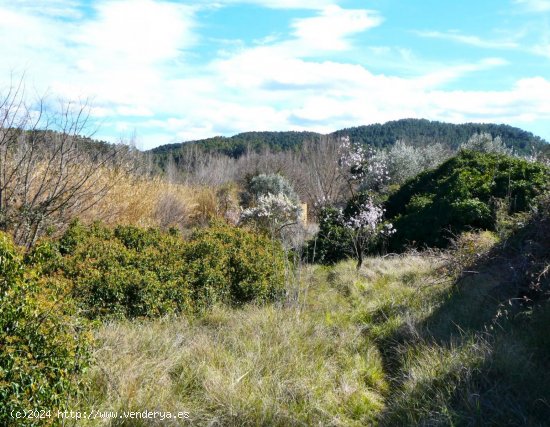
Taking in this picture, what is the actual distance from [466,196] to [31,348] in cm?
946

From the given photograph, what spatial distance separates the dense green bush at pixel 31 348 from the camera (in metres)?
3.20

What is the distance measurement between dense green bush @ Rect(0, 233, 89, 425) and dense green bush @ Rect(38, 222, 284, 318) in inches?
69.7

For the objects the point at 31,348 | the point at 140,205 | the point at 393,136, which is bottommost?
the point at 31,348

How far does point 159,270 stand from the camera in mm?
6660

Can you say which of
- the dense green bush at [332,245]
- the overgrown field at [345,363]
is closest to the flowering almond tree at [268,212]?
the dense green bush at [332,245]

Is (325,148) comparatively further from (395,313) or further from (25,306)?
(25,306)

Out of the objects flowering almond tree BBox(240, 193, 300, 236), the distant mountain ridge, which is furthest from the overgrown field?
the distant mountain ridge

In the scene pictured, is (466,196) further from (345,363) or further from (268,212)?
(345,363)

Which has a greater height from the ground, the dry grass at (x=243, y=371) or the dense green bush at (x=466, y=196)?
the dense green bush at (x=466, y=196)

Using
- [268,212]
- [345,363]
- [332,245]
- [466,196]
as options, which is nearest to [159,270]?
[345,363]

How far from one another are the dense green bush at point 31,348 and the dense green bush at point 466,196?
24.5ft

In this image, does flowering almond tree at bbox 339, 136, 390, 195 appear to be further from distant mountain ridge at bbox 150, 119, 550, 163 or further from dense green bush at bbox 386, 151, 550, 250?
distant mountain ridge at bbox 150, 119, 550, 163

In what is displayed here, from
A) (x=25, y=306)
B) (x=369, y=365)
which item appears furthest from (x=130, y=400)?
(x=369, y=365)

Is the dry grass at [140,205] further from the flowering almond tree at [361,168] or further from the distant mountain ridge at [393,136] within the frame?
the distant mountain ridge at [393,136]
